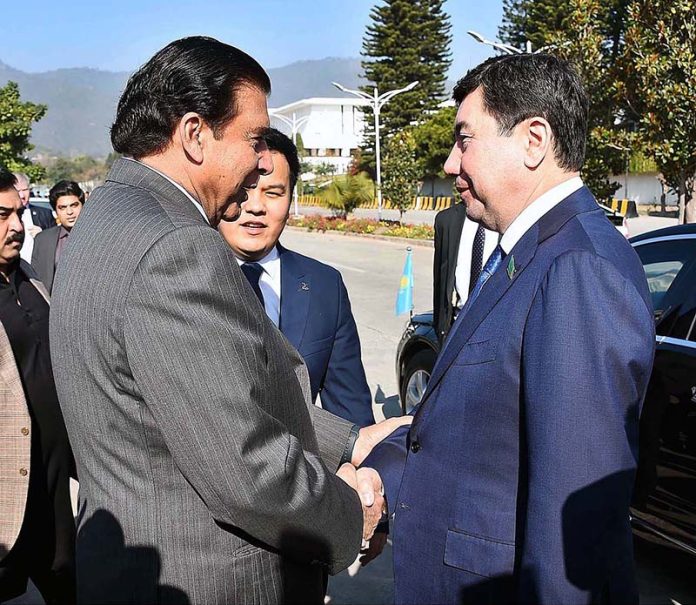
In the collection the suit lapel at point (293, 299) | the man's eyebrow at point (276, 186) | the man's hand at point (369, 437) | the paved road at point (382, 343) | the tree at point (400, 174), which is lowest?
the paved road at point (382, 343)

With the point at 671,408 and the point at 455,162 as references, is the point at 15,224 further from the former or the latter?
the point at 671,408

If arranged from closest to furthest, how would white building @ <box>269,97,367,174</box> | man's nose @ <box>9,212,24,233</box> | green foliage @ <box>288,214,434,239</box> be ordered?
man's nose @ <box>9,212,24,233</box>
green foliage @ <box>288,214,434,239</box>
white building @ <box>269,97,367,174</box>

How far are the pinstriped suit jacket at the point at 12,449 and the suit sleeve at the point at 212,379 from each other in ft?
4.50

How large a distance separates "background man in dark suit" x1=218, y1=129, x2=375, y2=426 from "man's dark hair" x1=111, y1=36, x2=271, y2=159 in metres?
0.98

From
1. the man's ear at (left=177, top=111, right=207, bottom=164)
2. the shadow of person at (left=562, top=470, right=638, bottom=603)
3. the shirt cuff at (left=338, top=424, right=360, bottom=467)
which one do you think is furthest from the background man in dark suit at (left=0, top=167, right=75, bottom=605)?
the shadow of person at (left=562, top=470, right=638, bottom=603)

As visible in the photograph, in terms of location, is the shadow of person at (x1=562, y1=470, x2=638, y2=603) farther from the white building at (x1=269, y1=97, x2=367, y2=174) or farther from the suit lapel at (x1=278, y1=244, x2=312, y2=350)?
the white building at (x1=269, y1=97, x2=367, y2=174)

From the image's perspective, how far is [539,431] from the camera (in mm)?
1592

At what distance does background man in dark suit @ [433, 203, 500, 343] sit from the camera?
5.07m

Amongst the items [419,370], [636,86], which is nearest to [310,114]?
[636,86]

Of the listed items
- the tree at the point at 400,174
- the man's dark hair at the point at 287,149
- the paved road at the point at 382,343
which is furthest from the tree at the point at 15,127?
the man's dark hair at the point at 287,149

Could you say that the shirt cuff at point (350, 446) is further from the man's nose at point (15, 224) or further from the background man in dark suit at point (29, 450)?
the man's nose at point (15, 224)

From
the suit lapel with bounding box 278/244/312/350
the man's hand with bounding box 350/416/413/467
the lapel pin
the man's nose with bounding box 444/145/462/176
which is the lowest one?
the man's hand with bounding box 350/416/413/467

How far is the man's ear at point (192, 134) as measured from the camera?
1.60 meters

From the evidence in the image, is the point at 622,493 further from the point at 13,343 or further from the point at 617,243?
the point at 13,343
